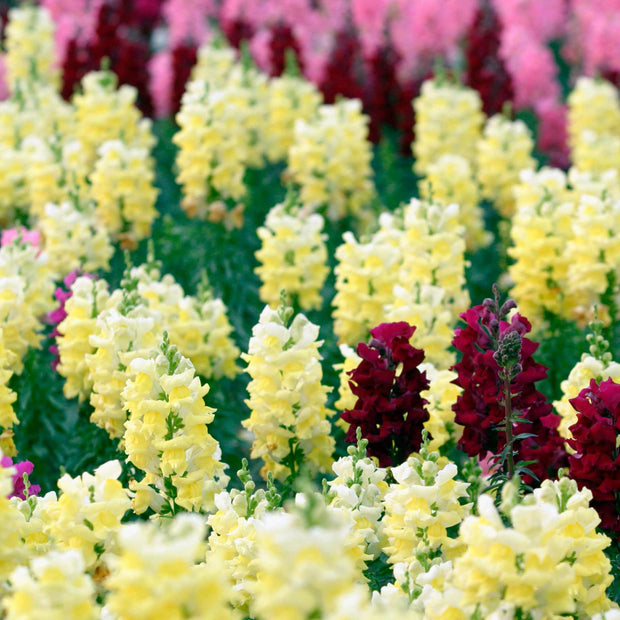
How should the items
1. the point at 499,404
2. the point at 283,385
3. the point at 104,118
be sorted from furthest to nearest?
the point at 104,118 < the point at 283,385 < the point at 499,404

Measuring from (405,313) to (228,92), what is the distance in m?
3.19

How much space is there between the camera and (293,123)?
24.8 feet

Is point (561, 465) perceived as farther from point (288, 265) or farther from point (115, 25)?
point (115, 25)

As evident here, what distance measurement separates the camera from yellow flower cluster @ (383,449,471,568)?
3102 mm

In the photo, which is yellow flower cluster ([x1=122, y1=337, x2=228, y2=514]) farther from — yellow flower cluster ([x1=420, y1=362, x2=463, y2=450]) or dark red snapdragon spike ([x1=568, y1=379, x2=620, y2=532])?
dark red snapdragon spike ([x1=568, y1=379, x2=620, y2=532])

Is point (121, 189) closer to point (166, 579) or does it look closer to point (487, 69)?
point (166, 579)

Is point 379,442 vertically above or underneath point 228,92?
underneath

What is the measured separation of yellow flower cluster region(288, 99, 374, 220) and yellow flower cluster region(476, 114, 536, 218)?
0.72 m

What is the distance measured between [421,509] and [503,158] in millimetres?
4051

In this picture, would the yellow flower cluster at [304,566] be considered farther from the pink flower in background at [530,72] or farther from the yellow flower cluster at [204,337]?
the pink flower in background at [530,72]

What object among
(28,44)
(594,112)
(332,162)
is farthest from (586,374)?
(28,44)

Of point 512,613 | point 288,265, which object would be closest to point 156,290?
point 288,265

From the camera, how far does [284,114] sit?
7484 mm

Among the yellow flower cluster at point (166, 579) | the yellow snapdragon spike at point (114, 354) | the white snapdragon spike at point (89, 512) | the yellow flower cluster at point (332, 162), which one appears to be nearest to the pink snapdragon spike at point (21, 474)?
the white snapdragon spike at point (89, 512)
